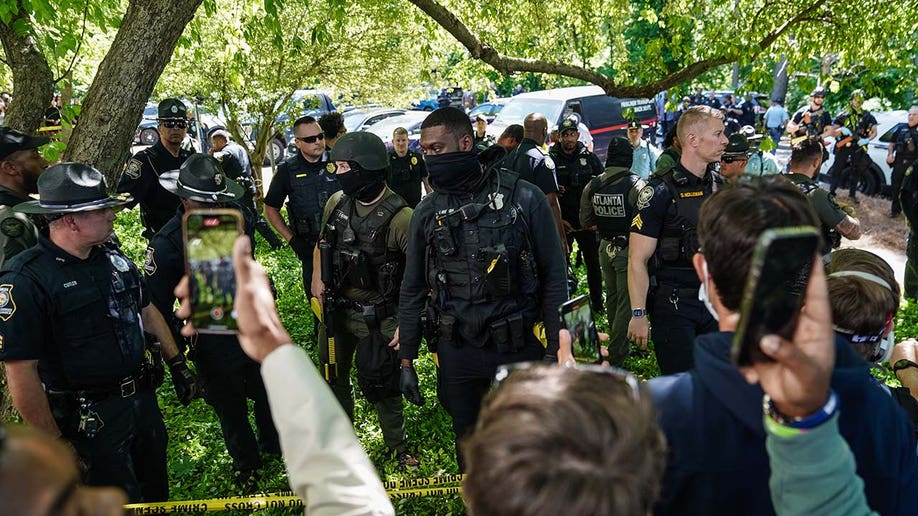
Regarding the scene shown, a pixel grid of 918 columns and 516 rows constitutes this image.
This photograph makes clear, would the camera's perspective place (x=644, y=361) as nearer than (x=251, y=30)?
Yes

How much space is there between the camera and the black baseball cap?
423 centimetres

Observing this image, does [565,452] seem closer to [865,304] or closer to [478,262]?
[865,304]

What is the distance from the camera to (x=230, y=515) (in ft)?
13.5

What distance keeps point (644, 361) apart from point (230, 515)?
12.4 feet

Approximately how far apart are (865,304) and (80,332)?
3.30 meters

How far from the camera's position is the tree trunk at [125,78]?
13.0 feet

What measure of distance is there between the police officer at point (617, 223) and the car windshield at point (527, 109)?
28.4 feet

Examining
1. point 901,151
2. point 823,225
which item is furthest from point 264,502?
point 901,151

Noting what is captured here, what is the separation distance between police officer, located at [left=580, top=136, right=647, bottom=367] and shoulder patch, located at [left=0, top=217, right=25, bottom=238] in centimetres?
421

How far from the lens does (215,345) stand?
4.21 m

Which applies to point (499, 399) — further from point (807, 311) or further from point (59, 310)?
point (59, 310)

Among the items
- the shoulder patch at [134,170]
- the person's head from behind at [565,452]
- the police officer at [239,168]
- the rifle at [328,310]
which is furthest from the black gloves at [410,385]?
the police officer at [239,168]

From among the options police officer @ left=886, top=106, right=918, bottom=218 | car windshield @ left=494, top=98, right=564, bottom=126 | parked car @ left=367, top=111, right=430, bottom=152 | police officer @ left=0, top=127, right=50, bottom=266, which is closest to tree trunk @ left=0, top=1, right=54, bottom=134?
police officer @ left=0, top=127, right=50, bottom=266

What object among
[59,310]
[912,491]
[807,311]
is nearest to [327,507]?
[807,311]
